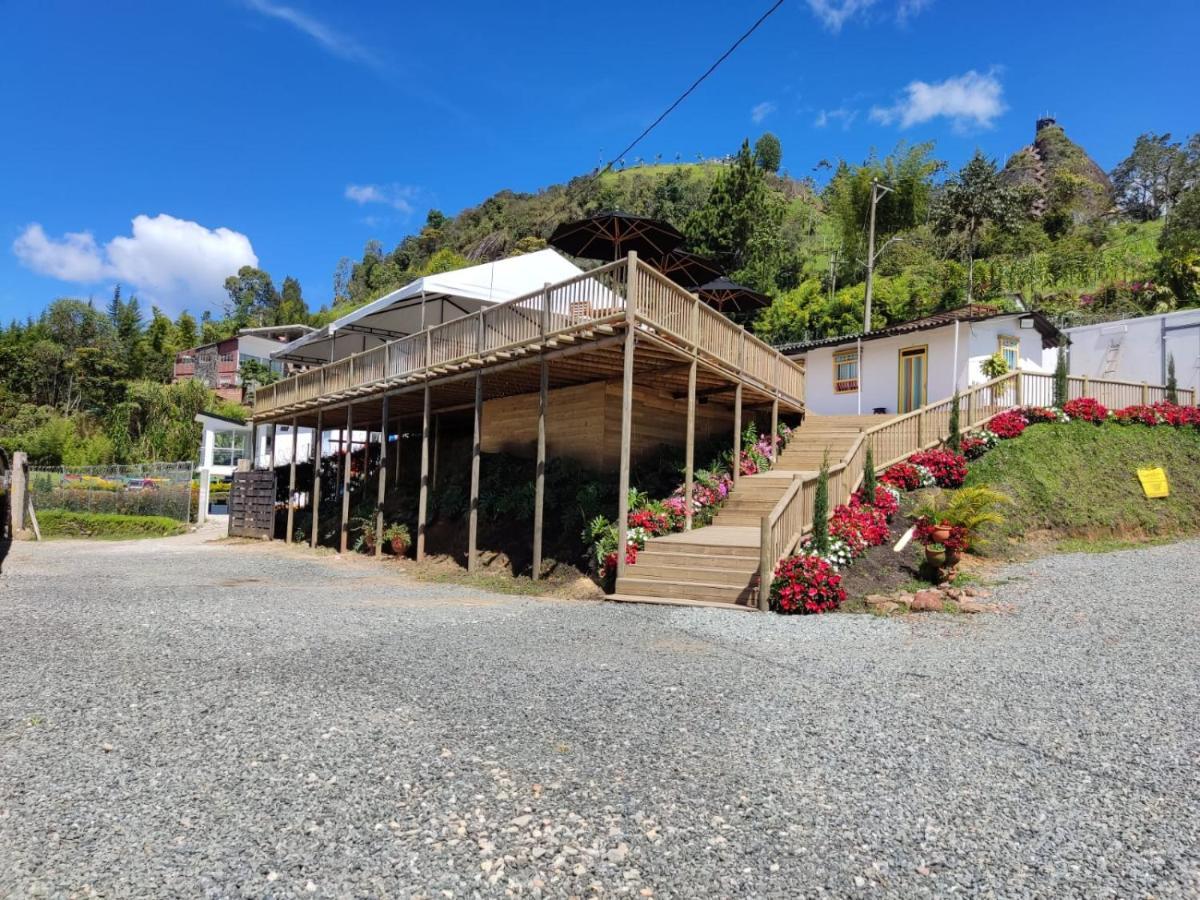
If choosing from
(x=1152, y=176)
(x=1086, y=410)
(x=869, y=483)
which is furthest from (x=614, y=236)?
(x=1152, y=176)

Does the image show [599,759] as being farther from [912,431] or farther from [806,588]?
[912,431]

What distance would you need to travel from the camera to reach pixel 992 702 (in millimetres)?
4750

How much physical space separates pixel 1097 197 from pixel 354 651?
76.6m

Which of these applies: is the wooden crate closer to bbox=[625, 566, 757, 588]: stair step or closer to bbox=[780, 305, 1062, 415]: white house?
bbox=[625, 566, 757, 588]: stair step

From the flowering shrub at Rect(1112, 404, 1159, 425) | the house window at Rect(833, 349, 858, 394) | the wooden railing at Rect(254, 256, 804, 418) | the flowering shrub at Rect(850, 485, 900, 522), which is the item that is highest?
the house window at Rect(833, 349, 858, 394)

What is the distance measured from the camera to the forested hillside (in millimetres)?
32000

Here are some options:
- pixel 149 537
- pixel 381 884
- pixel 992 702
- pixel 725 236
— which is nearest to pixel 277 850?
pixel 381 884

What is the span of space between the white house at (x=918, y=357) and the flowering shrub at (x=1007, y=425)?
268 centimetres

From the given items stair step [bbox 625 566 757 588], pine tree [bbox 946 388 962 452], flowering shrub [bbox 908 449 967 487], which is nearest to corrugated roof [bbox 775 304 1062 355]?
pine tree [bbox 946 388 962 452]

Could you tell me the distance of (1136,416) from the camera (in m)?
15.7

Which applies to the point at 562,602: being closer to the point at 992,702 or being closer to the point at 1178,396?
the point at 992,702

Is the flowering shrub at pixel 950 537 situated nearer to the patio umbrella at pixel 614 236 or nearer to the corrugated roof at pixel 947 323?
the patio umbrella at pixel 614 236

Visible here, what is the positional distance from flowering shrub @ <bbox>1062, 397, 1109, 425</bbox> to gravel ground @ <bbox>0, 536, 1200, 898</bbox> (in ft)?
31.1

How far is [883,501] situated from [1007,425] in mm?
4964
